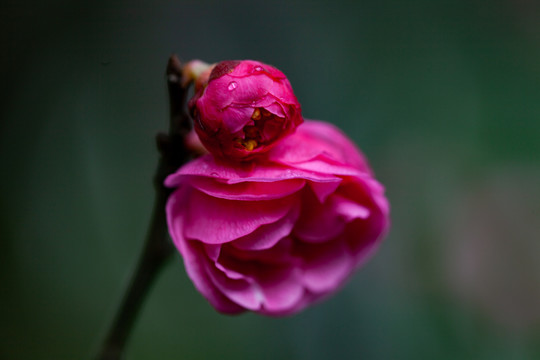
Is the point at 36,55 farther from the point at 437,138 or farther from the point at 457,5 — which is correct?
the point at 457,5

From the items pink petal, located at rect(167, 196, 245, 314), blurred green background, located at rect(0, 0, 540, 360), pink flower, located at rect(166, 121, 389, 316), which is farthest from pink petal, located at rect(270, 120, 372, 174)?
blurred green background, located at rect(0, 0, 540, 360)

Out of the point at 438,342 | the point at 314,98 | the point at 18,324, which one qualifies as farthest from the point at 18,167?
the point at 438,342

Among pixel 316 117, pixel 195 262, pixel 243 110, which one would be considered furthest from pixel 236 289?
pixel 316 117

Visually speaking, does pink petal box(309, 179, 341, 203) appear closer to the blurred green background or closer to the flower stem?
the flower stem

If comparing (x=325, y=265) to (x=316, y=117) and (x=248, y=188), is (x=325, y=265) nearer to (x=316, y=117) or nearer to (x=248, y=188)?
(x=248, y=188)

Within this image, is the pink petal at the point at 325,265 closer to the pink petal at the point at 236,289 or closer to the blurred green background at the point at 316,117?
the pink petal at the point at 236,289

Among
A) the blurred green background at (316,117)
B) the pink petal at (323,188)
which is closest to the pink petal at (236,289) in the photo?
the pink petal at (323,188)
